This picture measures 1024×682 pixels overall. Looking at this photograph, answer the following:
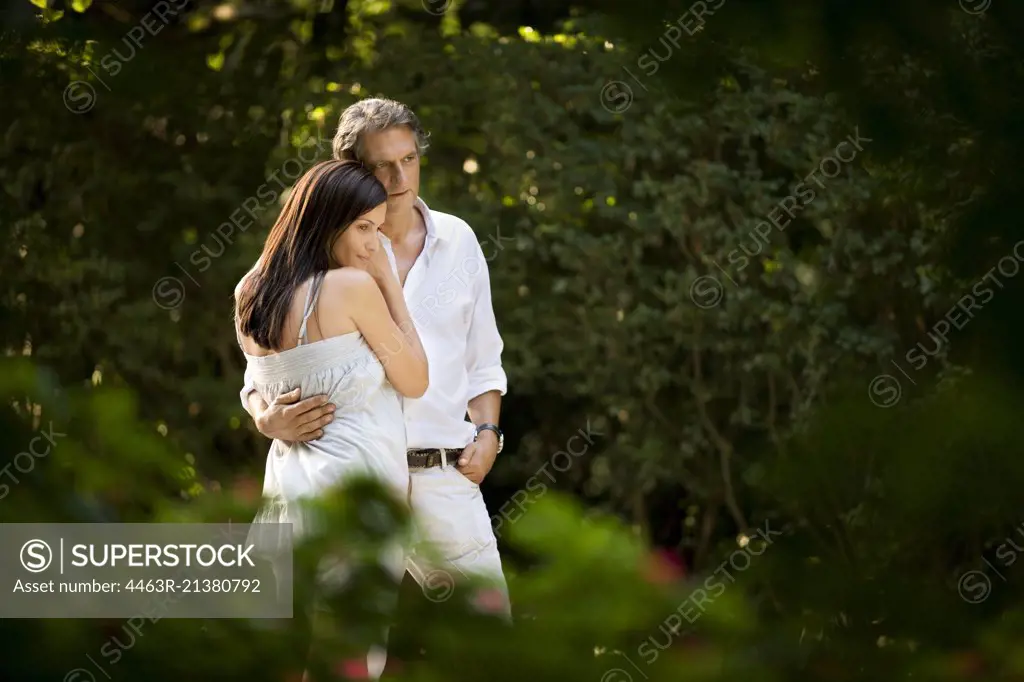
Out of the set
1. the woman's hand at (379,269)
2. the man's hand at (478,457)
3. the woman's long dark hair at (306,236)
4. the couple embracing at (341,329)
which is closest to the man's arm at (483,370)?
the man's hand at (478,457)

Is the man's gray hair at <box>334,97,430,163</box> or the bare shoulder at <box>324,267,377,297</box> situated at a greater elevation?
the man's gray hair at <box>334,97,430,163</box>

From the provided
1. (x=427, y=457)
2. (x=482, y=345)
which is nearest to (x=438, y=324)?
(x=482, y=345)

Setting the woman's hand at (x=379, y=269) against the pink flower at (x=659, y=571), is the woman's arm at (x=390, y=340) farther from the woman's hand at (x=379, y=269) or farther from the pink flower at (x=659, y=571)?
the pink flower at (x=659, y=571)

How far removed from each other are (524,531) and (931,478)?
212 millimetres

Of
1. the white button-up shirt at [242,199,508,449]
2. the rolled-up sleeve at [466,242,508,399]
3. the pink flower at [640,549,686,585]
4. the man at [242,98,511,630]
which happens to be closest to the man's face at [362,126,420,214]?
the man at [242,98,511,630]

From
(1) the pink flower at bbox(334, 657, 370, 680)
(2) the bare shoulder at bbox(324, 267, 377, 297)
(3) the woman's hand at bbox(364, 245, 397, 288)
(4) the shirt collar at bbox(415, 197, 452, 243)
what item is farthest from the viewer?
(4) the shirt collar at bbox(415, 197, 452, 243)

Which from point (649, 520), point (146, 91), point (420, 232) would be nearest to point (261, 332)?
point (420, 232)

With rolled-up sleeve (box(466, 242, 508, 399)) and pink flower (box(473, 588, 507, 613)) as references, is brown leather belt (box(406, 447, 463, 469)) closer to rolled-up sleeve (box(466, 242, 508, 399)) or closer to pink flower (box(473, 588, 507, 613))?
rolled-up sleeve (box(466, 242, 508, 399))

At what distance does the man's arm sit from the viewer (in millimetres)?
3395

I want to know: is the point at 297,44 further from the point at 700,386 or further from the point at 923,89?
the point at 923,89

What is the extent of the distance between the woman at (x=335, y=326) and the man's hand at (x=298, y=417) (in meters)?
0.02

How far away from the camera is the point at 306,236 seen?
294 centimetres

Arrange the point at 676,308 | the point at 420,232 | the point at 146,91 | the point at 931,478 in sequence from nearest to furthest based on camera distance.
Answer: the point at 931,478 → the point at 146,91 → the point at 420,232 → the point at 676,308

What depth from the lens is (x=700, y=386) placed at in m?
5.71
